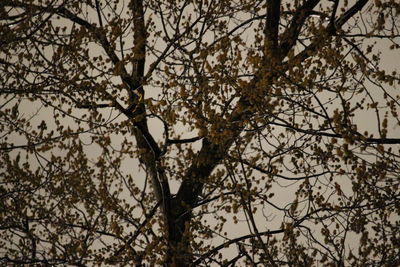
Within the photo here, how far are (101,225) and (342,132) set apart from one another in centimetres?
487

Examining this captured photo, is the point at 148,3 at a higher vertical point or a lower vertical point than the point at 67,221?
higher

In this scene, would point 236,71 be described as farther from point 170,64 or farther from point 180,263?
point 180,263

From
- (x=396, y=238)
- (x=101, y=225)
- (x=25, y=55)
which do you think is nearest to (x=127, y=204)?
(x=101, y=225)

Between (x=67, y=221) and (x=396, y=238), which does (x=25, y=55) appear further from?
(x=396, y=238)

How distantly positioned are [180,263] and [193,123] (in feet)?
6.88

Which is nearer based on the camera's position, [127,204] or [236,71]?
[236,71]

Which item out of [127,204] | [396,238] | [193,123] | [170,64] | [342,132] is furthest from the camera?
[127,204]

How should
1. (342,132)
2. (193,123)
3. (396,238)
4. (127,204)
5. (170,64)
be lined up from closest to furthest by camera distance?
(342,132), (193,123), (396,238), (170,64), (127,204)

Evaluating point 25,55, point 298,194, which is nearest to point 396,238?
point 298,194

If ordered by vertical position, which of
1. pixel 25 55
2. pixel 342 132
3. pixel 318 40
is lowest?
pixel 342 132

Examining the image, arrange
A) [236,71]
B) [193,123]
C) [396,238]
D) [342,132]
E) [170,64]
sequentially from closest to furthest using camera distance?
[342,132] → [193,123] → [236,71] → [396,238] → [170,64]

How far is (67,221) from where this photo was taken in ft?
23.7

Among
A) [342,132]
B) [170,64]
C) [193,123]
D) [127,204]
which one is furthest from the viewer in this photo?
[127,204]

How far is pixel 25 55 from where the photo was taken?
5102 millimetres
